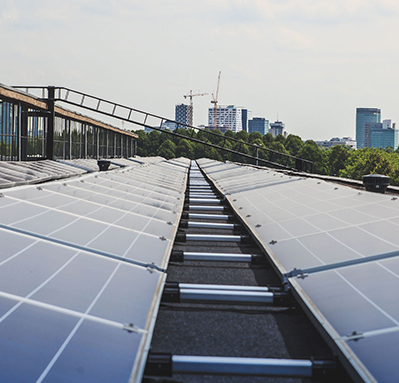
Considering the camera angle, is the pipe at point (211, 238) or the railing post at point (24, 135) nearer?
the pipe at point (211, 238)

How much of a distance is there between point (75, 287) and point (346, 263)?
398 centimetres

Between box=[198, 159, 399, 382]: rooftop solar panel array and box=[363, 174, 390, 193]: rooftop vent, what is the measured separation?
56 cm

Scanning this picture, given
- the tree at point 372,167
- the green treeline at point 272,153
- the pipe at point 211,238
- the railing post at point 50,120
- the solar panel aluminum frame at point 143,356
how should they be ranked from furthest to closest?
the green treeline at point 272,153, the tree at point 372,167, the railing post at point 50,120, the pipe at point 211,238, the solar panel aluminum frame at point 143,356

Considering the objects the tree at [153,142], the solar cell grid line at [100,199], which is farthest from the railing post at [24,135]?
the tree at [153,142]

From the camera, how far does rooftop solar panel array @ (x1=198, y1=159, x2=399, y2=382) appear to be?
188 inches

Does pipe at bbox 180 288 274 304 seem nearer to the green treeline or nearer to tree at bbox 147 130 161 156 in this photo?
the green treeline

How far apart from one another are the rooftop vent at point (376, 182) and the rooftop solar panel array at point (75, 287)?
6.20 meters

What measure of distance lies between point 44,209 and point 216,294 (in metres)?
3.95

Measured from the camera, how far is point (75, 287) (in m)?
5.54

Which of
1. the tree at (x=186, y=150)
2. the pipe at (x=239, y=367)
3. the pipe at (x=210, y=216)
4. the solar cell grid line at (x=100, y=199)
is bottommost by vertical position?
the pipe at (x=239, y=367)

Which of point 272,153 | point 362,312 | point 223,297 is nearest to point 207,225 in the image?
point 223,297

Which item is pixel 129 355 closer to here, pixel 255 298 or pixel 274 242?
pixel 255 298

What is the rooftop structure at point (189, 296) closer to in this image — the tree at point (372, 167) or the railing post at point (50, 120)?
the railing post at point (50, 120)

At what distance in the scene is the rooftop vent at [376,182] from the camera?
13023mm
